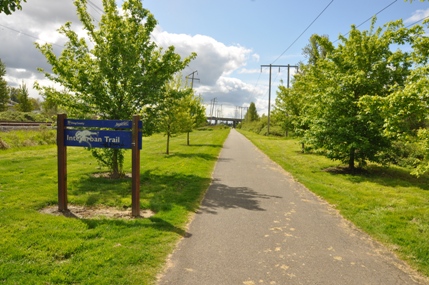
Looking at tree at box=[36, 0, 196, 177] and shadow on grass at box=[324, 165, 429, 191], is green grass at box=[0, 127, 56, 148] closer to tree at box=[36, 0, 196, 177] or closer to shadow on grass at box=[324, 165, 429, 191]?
tree at box=[36, 0, 196, 177]

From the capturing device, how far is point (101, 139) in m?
6.91

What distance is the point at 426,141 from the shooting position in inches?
280

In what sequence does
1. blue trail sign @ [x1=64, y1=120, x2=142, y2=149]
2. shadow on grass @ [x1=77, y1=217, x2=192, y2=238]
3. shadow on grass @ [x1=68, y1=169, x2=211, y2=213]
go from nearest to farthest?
shadow on grass @ [x1=77, y1=217, x2=192, y2=238], blue trail sign @ [x1=64, y1=120, x2=142, y2=149], shadow on grass @ [x1=68, y1=169, x2=211, y2=213]

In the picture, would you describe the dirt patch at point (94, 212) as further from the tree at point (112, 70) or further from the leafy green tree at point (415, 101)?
the leafy green tree at point (415, 101)

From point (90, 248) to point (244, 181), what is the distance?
7.04 meters

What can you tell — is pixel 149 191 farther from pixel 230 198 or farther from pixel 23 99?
pixel 23 99

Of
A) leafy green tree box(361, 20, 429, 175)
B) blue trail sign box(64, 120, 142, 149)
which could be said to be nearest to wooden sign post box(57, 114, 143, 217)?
blue trail sign box(64, 120, 142, 149)

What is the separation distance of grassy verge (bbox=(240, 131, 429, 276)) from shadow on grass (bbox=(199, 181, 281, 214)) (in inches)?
79.8

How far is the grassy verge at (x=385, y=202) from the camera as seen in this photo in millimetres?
5488

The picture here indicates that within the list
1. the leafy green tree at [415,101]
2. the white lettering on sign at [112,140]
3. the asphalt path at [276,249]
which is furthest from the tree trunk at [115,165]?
the leafy green tree at [415,101]

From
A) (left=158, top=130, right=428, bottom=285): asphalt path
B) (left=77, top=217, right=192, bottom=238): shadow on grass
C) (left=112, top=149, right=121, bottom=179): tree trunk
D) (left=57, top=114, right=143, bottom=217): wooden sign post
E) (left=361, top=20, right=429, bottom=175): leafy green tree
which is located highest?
(left=361, top=20, right=429, bottom=175): leafy green tree

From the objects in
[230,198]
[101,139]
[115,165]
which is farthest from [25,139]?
[230,198]

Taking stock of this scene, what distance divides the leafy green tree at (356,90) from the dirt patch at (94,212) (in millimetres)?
8599

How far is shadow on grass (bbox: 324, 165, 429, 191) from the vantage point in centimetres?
1133
